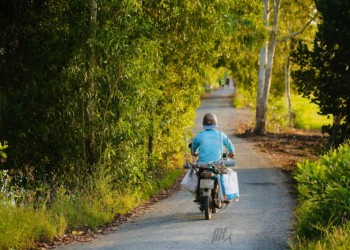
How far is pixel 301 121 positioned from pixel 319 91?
2712 cm

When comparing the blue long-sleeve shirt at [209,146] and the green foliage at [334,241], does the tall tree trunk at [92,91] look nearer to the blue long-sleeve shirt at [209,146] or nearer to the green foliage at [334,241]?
the blue long-sleeve shirt at [209,146]

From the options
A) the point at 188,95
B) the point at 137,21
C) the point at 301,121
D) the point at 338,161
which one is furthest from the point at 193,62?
the point at 301,121

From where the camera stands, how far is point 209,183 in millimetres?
11641

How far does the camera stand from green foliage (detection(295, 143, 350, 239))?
8922mm

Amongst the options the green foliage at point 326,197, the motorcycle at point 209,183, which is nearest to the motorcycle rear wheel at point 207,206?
the motorcycle at point 209,183

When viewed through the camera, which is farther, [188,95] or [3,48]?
[188,95]

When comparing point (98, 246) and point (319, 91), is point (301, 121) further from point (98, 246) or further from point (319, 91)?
point (98, 246)

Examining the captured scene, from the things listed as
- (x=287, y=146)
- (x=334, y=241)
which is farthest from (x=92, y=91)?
(x=287, y=146)

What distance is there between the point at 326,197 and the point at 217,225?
2.65 metres

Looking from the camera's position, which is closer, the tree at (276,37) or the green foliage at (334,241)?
the green foliage at (334,241)

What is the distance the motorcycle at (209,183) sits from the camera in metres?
11.7

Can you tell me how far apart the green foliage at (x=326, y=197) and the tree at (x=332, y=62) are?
8.99 meters

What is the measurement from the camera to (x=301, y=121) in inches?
1834

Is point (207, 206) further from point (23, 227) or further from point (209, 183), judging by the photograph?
point (23, 227)
